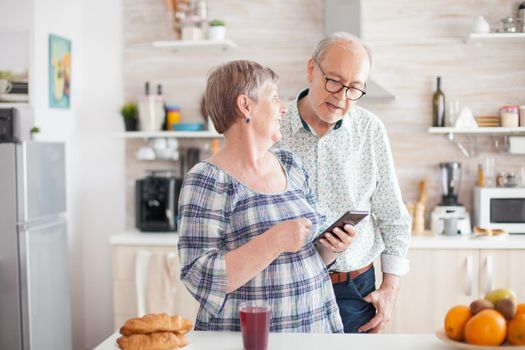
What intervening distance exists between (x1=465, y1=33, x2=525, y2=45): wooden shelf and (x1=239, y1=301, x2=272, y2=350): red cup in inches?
120

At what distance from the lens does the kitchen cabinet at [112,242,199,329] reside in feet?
13.4

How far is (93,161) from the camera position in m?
4.74

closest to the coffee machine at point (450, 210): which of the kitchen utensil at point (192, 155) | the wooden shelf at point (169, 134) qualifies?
the wooden shelf at point (169, 134)

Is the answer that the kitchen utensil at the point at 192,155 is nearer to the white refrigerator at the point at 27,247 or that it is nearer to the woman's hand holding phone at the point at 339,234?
the white refrigerator at the point at 27,247

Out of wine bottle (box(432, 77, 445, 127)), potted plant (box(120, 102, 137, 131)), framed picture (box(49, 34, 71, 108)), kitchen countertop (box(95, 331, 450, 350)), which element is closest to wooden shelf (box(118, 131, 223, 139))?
potted plant (box(120, 102, 137, 131))

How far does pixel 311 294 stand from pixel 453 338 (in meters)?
0.40

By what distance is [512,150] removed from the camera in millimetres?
4219

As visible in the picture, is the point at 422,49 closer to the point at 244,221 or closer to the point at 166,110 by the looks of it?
the point at 166,110

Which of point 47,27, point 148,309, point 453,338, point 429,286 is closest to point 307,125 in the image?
point 453,338

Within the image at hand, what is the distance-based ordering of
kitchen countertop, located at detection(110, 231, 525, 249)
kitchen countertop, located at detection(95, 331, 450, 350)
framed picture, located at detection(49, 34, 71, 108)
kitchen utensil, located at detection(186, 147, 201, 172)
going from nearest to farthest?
kitchen countertop, located at detection(95, 331, 450, 350) → kitchen countertop, located at detection(110, 231, 525, 249) → framed picture, located at detection(49, 34, 71, 108) → kitchen utensil, located at detection(186, 147, 201, 172)

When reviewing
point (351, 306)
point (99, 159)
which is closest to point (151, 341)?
point (351, 306)

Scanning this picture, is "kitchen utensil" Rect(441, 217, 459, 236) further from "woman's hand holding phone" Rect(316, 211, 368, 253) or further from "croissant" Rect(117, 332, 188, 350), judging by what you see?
"croissant" Rect(117, 332, 188, 350)

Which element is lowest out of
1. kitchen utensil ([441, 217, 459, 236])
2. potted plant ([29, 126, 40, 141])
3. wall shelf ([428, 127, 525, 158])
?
kitchen utensil ([441, 217, 459, 236])

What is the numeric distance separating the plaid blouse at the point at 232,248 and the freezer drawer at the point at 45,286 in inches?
81.5
